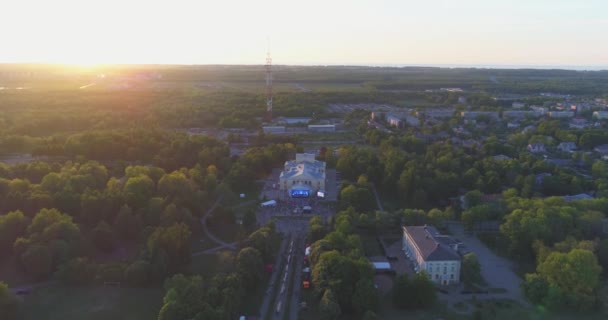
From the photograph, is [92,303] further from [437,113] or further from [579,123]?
[437,113]

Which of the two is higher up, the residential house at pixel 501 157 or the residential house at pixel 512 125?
the residential house at pixel 512 125

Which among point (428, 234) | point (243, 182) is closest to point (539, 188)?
point (428, 234)

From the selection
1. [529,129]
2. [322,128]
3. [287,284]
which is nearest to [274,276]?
[287,284]

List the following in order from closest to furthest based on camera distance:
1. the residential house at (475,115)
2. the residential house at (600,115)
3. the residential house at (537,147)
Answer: the residential house at (537,147) < the residential house at (600,115) < the residential house at (475,115)

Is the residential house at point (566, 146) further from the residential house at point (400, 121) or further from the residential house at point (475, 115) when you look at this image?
the residential house at point (475, 115)

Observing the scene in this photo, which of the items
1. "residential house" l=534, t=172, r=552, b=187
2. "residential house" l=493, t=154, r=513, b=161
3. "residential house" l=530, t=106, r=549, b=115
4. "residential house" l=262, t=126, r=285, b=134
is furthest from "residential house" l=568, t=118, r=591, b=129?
"residential house" l=262, t=126, r=285, b=134

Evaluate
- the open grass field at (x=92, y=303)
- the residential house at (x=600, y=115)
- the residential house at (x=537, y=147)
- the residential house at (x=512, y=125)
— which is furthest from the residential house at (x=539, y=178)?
the residential house at (x=600, y=115)

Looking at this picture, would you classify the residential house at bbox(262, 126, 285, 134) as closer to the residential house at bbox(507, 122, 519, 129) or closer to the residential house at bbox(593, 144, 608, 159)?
the residential house at bbox(507, 122, 519, 129)
